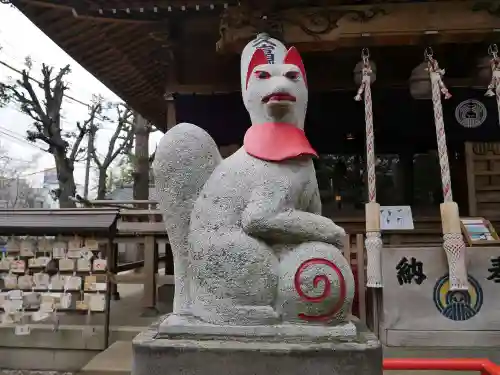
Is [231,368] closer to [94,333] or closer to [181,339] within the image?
[181,339]

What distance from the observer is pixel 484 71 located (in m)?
5.84

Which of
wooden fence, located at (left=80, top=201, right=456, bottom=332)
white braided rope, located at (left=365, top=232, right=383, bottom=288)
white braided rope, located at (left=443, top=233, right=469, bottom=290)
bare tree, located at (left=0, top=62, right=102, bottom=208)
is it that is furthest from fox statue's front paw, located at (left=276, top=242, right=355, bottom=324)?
bare tree, located at (left=0, top=62, right=102, bottom=208)

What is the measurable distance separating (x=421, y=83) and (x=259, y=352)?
474 centimetres

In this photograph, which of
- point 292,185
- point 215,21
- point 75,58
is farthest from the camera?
point 75,58

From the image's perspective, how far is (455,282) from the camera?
14.3 feet

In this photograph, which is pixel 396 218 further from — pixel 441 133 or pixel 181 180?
pixel 181 180

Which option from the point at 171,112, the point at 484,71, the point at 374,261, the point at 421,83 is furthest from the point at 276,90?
the point at 171,112

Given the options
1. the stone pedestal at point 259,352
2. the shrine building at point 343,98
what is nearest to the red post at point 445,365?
the stone pedestal at point 259,352

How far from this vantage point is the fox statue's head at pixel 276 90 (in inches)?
95.1

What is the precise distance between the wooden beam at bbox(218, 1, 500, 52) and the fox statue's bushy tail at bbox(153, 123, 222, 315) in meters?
3.20

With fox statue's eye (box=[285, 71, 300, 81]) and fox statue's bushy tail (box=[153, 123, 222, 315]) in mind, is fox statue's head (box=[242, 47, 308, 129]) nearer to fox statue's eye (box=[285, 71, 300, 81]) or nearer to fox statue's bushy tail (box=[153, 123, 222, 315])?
fox statue's eye (box=[285, 71, 300, 81])

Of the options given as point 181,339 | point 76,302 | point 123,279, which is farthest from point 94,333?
point 181,339

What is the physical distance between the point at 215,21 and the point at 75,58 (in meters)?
2.37

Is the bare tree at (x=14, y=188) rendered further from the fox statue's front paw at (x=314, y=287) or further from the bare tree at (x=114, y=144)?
the fox statue's front paw at (x=314, y=287)
